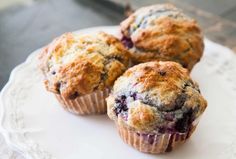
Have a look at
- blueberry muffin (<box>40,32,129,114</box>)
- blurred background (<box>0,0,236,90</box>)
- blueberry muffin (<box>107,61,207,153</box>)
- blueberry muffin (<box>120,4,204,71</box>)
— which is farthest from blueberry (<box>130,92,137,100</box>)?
blurred background (<box>0,0,236,90</box>)

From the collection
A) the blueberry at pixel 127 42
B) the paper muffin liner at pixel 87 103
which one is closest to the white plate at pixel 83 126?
the paper muffin liner at pixel 87 103

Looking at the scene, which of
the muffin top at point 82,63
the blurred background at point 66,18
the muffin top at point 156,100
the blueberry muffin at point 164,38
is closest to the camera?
the muffin top at point 156,100

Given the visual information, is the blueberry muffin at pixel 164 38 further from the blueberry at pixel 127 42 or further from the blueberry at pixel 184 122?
the blueberry at pixel 184 122

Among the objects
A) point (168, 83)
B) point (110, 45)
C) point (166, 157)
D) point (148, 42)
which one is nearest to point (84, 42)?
point (110, 45)

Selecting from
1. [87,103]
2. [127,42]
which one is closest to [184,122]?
[87,103]

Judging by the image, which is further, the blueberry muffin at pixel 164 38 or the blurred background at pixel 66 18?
the blurred background at pixel 66 18

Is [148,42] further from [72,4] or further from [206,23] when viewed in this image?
[72,4]
